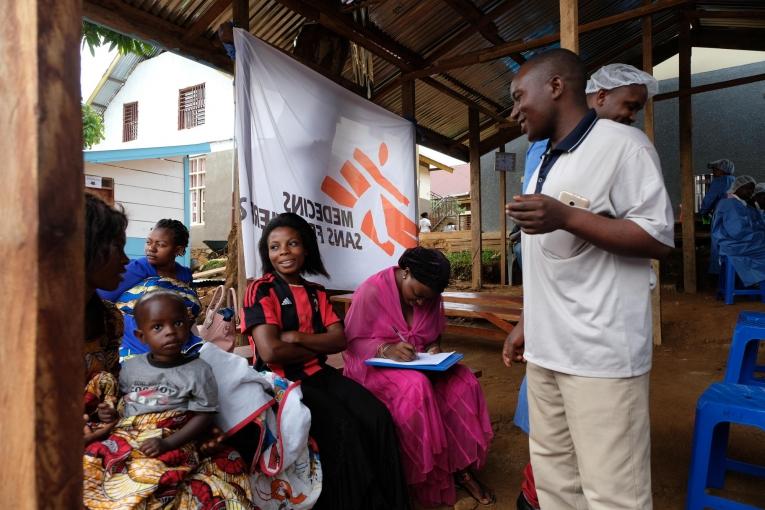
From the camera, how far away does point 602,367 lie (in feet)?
4.17

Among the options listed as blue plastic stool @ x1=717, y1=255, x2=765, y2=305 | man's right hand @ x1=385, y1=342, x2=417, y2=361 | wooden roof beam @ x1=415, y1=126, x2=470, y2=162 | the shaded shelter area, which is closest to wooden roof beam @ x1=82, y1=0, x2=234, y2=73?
the shaded shelter area

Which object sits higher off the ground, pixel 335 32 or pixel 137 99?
pixel 137 99

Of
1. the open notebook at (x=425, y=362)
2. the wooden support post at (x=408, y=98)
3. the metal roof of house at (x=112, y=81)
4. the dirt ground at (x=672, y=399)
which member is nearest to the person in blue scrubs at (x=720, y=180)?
the dirt ground at (x=672, y=399)

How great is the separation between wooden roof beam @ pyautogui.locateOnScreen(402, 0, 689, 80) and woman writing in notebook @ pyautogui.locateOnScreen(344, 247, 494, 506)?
3080 millimetres

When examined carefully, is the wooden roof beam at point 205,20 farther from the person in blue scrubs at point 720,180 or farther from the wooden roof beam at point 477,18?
the person in blue scrubs at point 720,180

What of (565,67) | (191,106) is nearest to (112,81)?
(191,106)

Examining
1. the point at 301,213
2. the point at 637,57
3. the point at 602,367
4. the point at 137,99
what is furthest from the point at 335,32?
the point at 137,99

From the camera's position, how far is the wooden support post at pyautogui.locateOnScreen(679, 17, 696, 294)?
6.90m

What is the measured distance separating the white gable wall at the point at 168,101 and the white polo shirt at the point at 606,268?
12836 mm

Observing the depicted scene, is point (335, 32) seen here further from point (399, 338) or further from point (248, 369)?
point (248, 369)

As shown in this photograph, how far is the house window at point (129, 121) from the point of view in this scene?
48.4 feet

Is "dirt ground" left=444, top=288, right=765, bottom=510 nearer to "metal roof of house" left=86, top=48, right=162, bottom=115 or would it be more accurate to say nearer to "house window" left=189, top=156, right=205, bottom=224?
"house window" left=189, top=156, right=205, bottom=224

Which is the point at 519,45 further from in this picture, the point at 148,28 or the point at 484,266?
the point at 484,266

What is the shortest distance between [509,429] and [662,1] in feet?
12.9
